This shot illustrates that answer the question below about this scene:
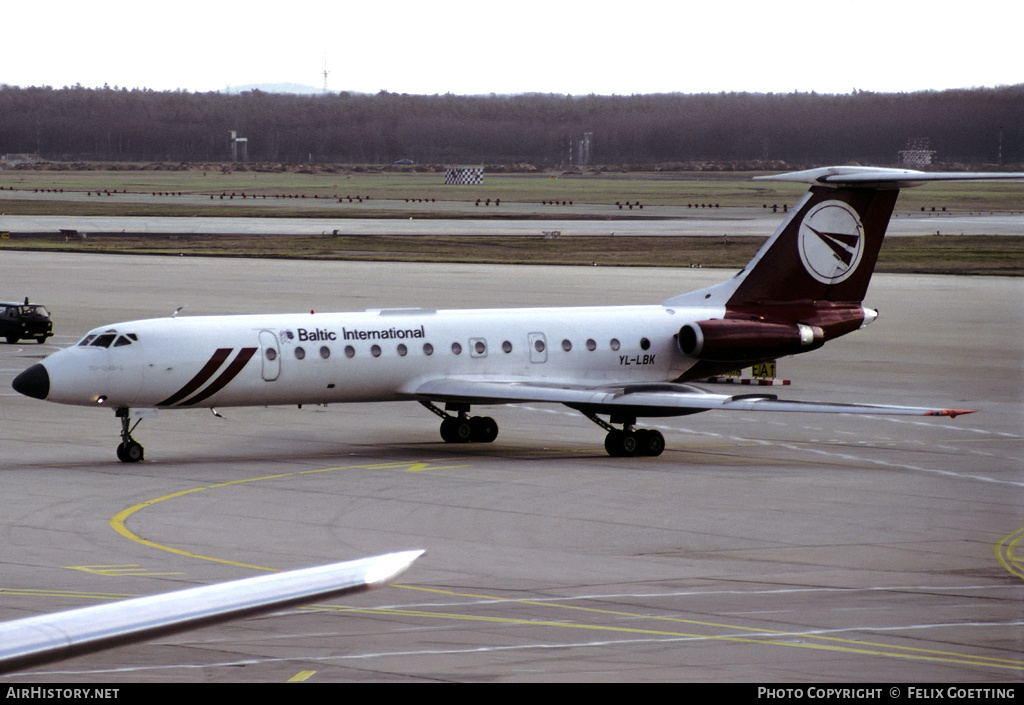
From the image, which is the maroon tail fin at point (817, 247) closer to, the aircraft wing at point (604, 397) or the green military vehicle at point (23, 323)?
the aircraft wing at point (604, 397)

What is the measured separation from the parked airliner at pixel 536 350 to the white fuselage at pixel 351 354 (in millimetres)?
29

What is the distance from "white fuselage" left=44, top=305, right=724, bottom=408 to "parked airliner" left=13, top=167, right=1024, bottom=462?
0.03 metres

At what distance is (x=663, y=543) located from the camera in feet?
68.9

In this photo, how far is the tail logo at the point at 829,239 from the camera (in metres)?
32.9

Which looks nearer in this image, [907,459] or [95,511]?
[95,511]

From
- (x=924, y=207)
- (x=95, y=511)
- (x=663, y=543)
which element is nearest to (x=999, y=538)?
(x=663, y=543)

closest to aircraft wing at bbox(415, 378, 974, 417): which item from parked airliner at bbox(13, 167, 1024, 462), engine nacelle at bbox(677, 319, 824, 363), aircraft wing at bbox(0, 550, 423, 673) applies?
parked airliner at bbox(13, 167, 1024, 462)

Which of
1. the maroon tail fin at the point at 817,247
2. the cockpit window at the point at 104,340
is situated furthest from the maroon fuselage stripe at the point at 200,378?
the maroon tail fin at the point at 817,247

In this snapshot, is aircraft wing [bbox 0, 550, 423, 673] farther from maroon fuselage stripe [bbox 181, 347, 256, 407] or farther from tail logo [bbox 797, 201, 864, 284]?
tail logo [bbox 797, 201, 864, 284]

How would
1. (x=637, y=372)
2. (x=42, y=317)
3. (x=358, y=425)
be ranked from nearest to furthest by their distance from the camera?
(x=637, y=372)
(x=358, y=425)
(x=42, y=317)

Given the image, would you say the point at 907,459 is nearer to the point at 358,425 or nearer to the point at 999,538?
the point at 999,538

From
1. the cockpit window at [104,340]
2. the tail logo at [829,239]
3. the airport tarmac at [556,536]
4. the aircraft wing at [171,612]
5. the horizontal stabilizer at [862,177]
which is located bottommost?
the airport tarmac at [556,536]

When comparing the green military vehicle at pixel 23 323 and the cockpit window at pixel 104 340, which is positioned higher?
the cockpit window at pixel 104 340

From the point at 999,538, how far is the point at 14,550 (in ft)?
47.7
